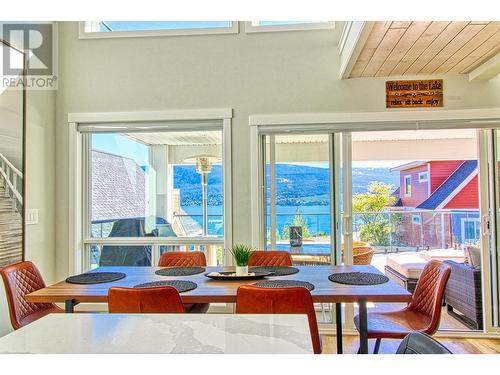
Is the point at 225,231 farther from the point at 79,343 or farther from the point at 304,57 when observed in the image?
the point at 79,343

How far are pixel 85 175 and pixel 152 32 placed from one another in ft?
5.04

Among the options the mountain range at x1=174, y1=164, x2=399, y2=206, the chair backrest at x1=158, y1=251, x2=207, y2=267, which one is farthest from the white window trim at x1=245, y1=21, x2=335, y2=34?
the chair backrest at x1=158, y1=251, x2=207, y2=267

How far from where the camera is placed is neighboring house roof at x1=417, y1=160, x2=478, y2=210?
20.8ft

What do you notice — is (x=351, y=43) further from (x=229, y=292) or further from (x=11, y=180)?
(x=11, y=180)

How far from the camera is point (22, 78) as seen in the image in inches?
131

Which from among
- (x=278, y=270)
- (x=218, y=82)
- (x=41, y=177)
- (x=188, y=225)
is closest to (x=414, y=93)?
(x=218, y=82)

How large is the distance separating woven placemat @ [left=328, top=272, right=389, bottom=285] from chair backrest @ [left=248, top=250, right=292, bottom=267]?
575 mm

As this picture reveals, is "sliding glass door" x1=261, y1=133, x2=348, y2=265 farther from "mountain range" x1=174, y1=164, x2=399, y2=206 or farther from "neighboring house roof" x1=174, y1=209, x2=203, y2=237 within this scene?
"neighboring house roof" x1=174, y1=209, x2=203, y2=237

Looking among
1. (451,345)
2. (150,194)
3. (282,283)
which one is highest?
(150,194)

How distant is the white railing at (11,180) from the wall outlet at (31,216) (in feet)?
0.39

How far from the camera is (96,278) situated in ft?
8.40

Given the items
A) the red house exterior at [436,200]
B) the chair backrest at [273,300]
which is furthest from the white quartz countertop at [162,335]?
the red house exterior at [436,200]

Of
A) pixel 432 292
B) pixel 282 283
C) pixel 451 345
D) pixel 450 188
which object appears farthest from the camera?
pixel 450 188
